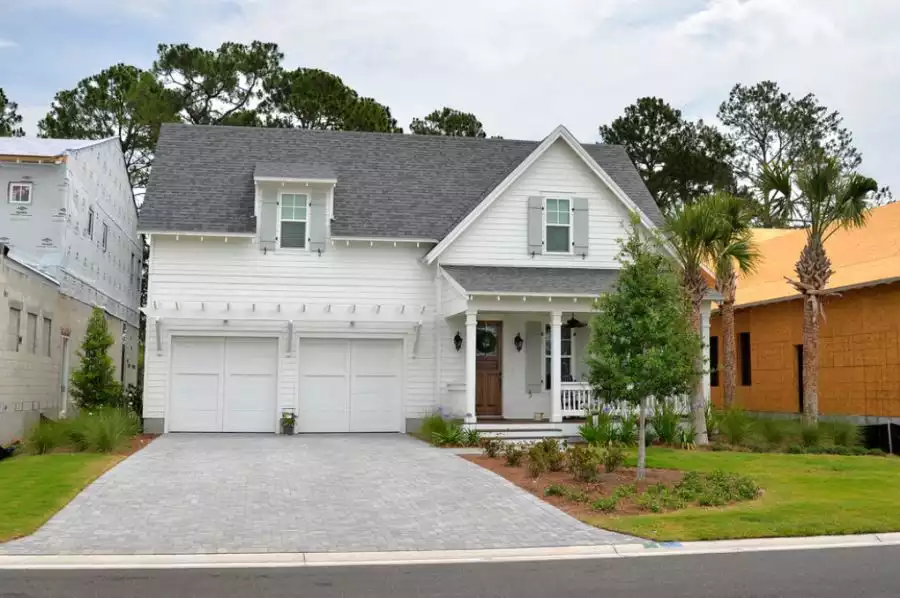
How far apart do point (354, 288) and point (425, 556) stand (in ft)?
42.6

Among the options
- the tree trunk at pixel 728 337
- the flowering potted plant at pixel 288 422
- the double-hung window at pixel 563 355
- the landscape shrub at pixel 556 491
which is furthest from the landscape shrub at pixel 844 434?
the flowering potted plant at pixel 288 422

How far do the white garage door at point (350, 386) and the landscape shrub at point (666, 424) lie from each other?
634 centimetres

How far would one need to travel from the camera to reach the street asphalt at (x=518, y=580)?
26.3 feet

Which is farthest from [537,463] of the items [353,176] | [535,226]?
[353,176]

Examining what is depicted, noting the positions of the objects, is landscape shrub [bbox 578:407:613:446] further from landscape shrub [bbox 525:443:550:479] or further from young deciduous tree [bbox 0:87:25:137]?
young deciduous tree [bbox 0:87:25:137]

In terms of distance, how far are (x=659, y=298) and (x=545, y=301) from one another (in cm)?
636

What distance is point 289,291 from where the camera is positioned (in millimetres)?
22062

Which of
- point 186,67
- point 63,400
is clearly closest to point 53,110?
point 186,67

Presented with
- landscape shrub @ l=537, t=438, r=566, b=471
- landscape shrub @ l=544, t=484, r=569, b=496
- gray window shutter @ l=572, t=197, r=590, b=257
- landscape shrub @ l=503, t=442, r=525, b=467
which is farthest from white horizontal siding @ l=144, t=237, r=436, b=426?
landscape shrub @ l=544, t=484, r=569, b=496

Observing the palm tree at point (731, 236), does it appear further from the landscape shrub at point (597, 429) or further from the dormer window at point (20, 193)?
the dormer window at point (20, 193)

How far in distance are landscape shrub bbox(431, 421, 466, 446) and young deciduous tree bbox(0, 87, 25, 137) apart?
32.4 metres

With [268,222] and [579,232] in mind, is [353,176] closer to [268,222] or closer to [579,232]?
[268,222]

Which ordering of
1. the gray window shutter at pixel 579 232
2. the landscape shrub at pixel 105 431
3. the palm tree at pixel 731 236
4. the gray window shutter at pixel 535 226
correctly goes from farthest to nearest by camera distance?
the gray window shutter at pixel 579 232, the gray window shutter at pixel 535 226, the palm tree at pixel 731 236, the landscape shrub at pixel 105 431

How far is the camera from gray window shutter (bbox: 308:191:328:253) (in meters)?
22.3
